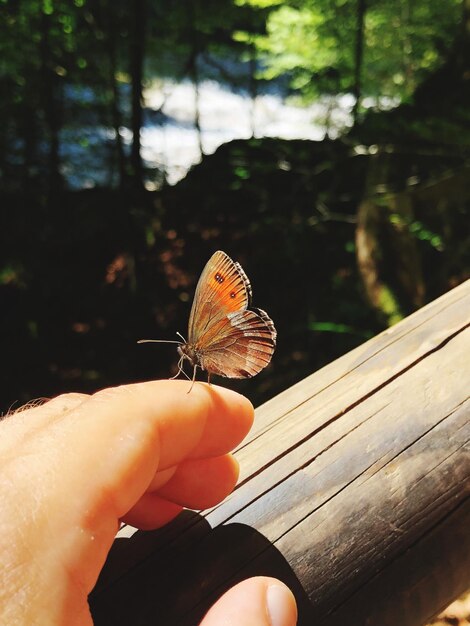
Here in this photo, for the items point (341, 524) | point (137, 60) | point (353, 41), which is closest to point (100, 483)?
point (341, 524)

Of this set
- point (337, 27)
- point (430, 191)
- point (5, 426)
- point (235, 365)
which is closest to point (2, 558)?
point (5, 426)

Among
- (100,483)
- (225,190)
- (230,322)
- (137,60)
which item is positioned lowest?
(100,483)

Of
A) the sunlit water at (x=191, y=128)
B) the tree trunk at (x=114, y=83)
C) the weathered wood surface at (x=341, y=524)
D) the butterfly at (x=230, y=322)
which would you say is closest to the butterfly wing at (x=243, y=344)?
the butterfly at (x=230, y=322)

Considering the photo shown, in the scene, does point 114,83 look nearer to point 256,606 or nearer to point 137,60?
point 137,60

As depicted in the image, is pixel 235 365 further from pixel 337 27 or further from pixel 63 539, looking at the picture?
pixel 337 27

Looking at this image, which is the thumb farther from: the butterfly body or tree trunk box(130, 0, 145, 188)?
tree trunk box(130, 0, 145, 188)

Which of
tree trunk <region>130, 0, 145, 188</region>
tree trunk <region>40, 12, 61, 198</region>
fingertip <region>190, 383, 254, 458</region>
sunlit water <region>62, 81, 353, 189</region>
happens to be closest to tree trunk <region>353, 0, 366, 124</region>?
sunlit water <region>62, 81, 353, 189</region>

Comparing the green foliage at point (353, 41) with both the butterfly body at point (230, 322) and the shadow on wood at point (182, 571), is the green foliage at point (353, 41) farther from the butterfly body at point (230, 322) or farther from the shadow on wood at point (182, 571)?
the shadow on wood at point (182, 571)
